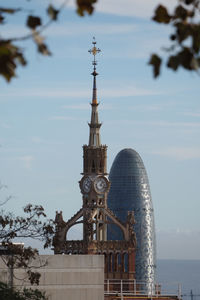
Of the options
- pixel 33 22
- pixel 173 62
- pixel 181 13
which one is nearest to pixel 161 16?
pixel 181 13

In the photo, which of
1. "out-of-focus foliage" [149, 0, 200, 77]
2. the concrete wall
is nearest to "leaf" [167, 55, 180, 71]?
"out-of-focus foliage" [149, 0, 200, 77]

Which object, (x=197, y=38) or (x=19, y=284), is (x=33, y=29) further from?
(x=19, y=284)

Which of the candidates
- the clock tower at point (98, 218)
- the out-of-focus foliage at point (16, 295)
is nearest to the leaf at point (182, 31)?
the out-of-focus foliage at point (16, 295)

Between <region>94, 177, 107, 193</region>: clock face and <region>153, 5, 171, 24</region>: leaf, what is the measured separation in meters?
82.8

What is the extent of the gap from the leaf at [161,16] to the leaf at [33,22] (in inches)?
53.7

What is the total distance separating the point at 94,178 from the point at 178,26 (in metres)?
83.6

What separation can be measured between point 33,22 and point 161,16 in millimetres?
1534

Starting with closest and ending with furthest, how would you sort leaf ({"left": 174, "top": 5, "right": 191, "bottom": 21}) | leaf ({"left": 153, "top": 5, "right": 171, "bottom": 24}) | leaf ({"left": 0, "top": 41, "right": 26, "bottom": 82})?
leaf ({"left": 0, "top": 41, "right": 26, "bottom": 82}) < leaf ({"left": 174, "top": 5, "right": 191, "bottom": 21}) < leaf ({"left": 153, "top": 5, "right": 171, "bottom": 24})

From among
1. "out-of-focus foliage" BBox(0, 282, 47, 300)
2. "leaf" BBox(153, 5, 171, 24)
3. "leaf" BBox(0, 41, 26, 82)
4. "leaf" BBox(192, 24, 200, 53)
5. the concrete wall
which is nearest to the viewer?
"leaf" BBox(0, 41, 26, 82)

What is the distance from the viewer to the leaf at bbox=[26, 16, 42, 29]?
33.9 feet

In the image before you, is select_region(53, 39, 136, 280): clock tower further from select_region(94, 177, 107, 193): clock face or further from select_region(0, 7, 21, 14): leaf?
select_region(0, 7, 21, 14): leaf

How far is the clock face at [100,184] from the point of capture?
93938mm

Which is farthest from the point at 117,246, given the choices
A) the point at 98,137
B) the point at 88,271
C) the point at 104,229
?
the point at 88,271

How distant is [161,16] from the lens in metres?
11.2
